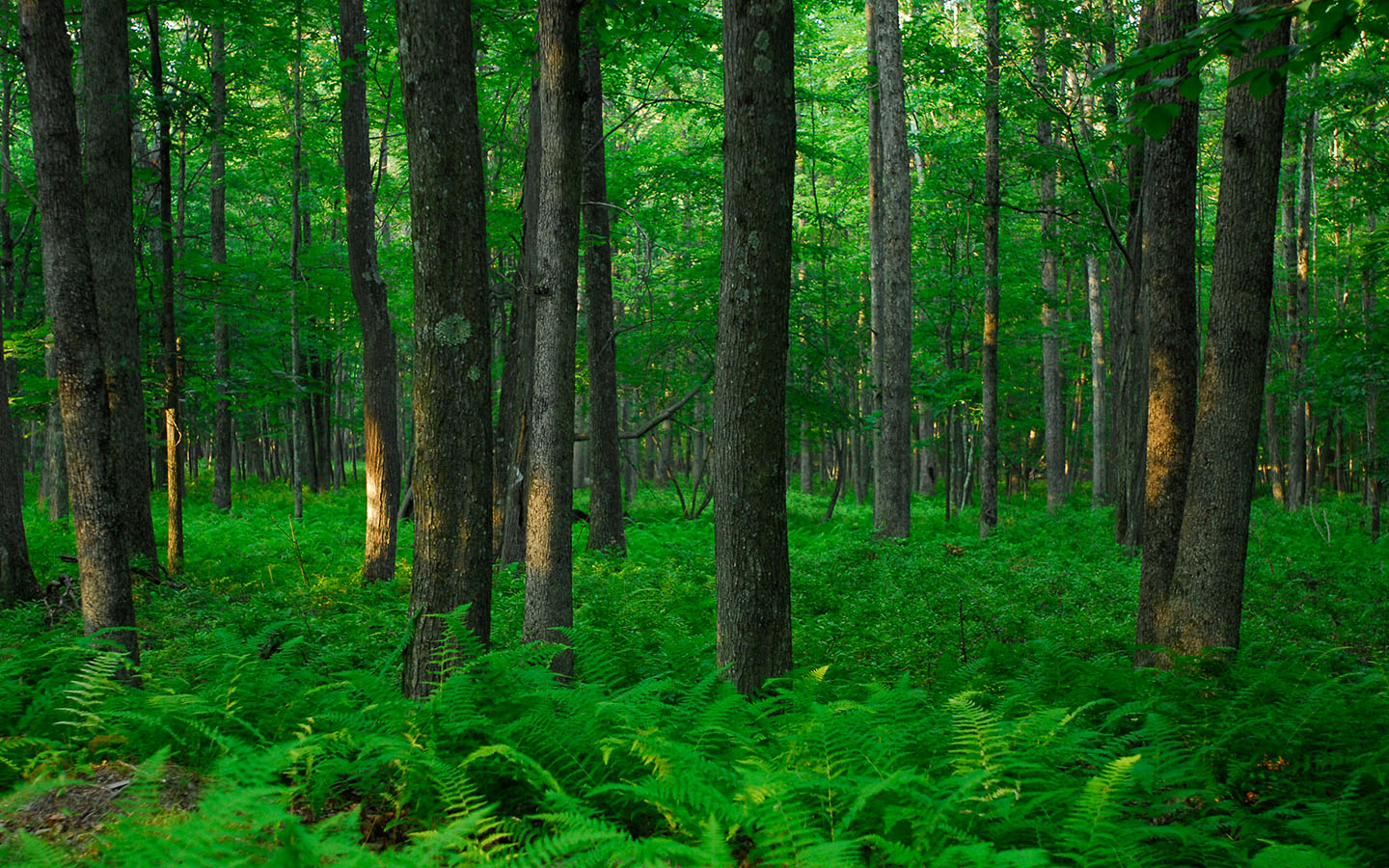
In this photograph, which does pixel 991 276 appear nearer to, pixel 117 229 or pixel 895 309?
pixel 895 309

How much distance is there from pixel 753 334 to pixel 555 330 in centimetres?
180

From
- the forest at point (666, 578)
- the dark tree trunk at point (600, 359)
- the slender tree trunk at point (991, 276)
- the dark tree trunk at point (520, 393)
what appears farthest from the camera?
the slender tree trunk at point (991, 276)

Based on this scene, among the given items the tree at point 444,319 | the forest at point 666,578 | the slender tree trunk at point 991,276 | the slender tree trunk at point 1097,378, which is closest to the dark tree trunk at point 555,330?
the forest at point 666,578

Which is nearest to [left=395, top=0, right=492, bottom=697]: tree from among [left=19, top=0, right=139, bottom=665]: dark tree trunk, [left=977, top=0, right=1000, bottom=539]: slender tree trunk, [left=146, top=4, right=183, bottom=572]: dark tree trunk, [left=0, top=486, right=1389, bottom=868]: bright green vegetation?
[left=0, top=486, right=1389, bottom=868]: bright green vegetation

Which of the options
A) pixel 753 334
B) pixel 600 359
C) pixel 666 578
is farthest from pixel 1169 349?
pixel 600 359

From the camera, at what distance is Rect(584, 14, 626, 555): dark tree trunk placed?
12281 mm

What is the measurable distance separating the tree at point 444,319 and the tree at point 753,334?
1433 mm

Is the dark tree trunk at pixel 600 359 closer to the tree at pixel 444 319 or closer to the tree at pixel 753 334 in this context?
the tree at pixel 444 319

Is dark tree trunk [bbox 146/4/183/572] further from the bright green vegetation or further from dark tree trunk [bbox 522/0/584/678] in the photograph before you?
dark tree trunk [bbox 522/0/584/678]

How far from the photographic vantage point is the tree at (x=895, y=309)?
15320 millimetres

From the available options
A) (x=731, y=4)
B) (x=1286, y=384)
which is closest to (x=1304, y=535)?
(x=1286, y=384)

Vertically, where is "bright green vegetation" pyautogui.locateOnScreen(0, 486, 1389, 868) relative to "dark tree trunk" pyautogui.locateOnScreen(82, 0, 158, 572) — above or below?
below

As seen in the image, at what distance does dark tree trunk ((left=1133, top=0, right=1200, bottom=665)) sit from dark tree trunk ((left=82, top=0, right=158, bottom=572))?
9.97m

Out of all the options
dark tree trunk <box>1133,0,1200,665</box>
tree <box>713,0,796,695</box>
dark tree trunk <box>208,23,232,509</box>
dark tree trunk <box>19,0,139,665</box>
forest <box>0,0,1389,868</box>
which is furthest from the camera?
dark tree trunk <box>208,23,232,509</box>
